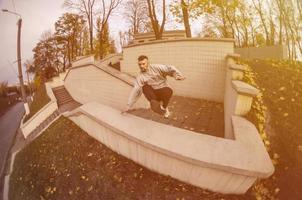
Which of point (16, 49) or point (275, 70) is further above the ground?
point (16, 49)

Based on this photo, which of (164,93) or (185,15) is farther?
(185,15)

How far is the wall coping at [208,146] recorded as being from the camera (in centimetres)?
212

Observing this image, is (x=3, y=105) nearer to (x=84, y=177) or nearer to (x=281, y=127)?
(x=84, y=177)

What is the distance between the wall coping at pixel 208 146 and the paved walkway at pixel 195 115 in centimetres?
148

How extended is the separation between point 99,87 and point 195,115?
5.02 meters

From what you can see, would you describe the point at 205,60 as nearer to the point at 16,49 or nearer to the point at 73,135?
the point at 73,135

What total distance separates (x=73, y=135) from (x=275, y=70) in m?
6.03

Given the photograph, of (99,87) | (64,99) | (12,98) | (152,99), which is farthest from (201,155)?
(12,98)

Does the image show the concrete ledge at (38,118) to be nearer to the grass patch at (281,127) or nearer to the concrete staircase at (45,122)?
the concrete staircase at (45,122)

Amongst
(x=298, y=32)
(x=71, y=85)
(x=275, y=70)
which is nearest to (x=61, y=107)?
(x=71, y=85)

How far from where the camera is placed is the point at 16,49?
12328 mm

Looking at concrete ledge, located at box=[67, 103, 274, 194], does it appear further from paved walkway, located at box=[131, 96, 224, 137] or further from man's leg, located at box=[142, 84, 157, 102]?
paved walkway, located at box=[131, 96, 224, 137]

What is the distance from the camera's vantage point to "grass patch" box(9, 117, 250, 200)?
2.91 m

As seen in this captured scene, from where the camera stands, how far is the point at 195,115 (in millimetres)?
5543
